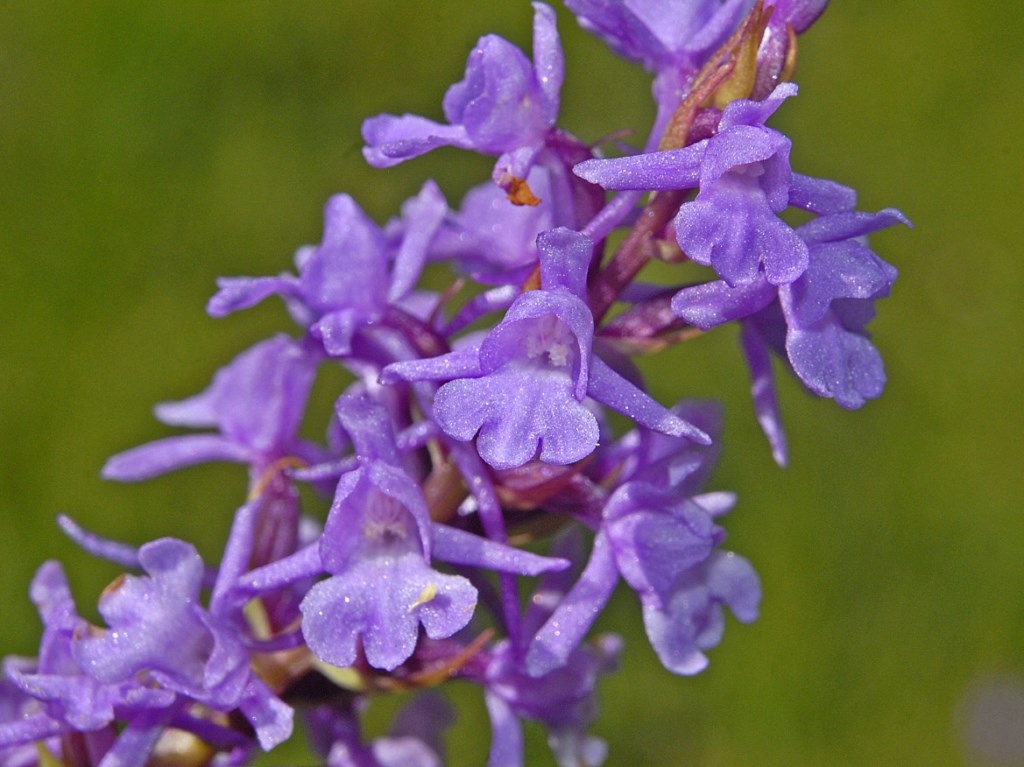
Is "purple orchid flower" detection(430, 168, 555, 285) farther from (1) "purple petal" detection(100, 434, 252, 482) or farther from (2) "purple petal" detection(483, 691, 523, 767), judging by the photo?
(2) "purple petal" detection(483, 691, 523, 767)

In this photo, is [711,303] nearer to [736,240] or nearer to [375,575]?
[736,240]

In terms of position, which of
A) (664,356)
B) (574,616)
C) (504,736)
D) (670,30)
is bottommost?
(664,356)

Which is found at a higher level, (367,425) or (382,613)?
(367,425)

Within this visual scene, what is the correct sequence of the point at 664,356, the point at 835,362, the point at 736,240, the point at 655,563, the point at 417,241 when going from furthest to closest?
the point at 664,356, the point at 417,241, the point at 655,563, the point at 835,362, the point at 736,240

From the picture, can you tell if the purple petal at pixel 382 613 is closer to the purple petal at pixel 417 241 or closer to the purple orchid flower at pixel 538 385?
the purple orchid flower at pixel 538 385

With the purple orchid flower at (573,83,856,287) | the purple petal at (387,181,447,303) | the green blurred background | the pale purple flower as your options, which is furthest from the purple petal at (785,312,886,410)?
the green blurred background

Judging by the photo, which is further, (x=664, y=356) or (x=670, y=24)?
(x=664, y=356)

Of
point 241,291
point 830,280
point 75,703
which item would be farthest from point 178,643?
point 830,280
